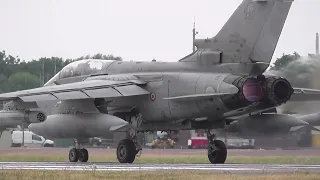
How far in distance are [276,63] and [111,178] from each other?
40.7 feet

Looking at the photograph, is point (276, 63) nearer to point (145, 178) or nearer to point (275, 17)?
point (275, 17)

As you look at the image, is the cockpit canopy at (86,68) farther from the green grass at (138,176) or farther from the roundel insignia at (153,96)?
the green grass at (138,176)

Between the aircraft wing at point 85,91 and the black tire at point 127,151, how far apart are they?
66.7 inches

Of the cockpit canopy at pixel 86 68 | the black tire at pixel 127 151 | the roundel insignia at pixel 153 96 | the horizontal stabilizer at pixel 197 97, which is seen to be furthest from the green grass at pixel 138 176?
the cockpit canopy at pixel 86 68

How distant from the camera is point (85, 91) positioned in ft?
94.2

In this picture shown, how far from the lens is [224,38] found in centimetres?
2819

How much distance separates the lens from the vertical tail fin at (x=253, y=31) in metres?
26.8

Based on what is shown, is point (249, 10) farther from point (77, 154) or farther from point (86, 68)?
point (77, 154)

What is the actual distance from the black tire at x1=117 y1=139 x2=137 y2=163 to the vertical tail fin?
4333 millimetres

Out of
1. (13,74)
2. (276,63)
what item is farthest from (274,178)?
(13,74)

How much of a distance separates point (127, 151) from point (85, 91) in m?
2.53

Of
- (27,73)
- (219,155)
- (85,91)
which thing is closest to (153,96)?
A: (85,91)

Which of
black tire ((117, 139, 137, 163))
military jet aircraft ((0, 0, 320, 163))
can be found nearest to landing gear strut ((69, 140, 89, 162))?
military jet aircraft ((0, 0, 320, 163))

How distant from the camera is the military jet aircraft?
26.8 meters
